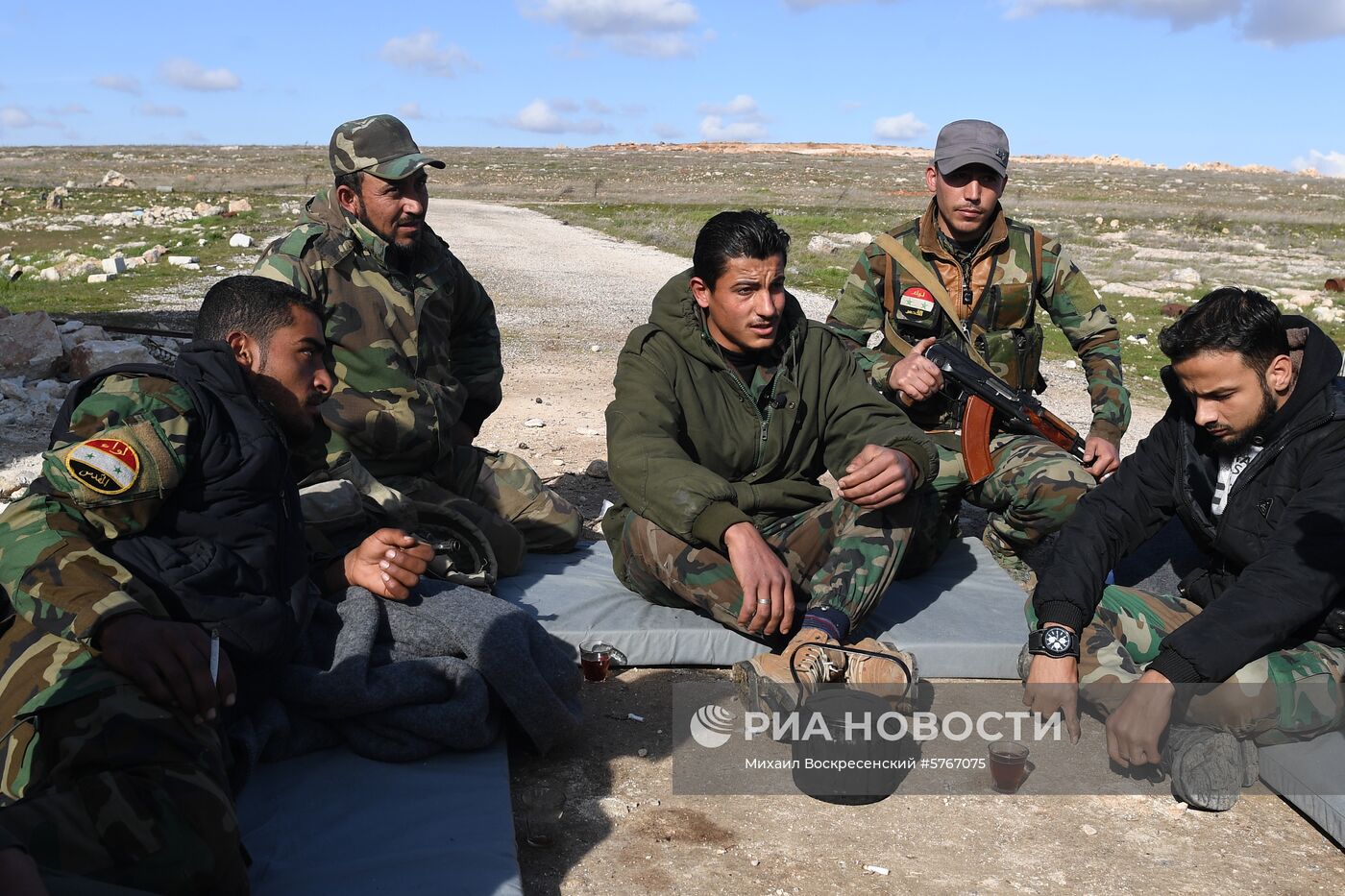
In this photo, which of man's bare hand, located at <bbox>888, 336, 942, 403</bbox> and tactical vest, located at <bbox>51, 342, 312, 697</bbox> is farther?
man's bare hand, located at <bbox>888, 336, 942, 403</bbox>

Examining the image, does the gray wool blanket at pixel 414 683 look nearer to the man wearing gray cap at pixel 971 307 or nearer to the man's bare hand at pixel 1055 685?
the man's bare hand at pixel 1055 685

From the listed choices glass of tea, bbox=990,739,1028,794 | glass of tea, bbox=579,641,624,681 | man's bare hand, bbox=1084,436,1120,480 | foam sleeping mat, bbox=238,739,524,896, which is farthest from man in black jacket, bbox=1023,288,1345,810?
foam sleeping mat, bbox=238,739,524,896

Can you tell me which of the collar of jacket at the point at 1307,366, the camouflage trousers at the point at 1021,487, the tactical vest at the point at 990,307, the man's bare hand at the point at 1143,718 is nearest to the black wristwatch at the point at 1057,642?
the man's bare hand at the point at 1143,718

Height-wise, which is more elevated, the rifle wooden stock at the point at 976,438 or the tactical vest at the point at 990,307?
the tactical vest at the point at 990,307

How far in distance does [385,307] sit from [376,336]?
0.13 metres

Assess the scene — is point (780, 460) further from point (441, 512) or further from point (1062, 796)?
point (1062, 796)

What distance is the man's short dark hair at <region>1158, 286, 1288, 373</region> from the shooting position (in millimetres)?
3588

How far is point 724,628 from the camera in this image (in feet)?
14.8

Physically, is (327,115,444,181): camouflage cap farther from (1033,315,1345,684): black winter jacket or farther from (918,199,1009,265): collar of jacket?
(1033,315,1345,684): black winter jacket

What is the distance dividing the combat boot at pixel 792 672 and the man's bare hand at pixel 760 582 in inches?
3.7

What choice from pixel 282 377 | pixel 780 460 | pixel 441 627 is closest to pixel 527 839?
pixel 441 627

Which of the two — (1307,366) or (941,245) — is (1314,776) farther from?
(941,245)

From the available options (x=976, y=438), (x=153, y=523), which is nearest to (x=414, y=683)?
(x=153, y=523)

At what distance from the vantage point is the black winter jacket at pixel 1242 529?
11.5ft
